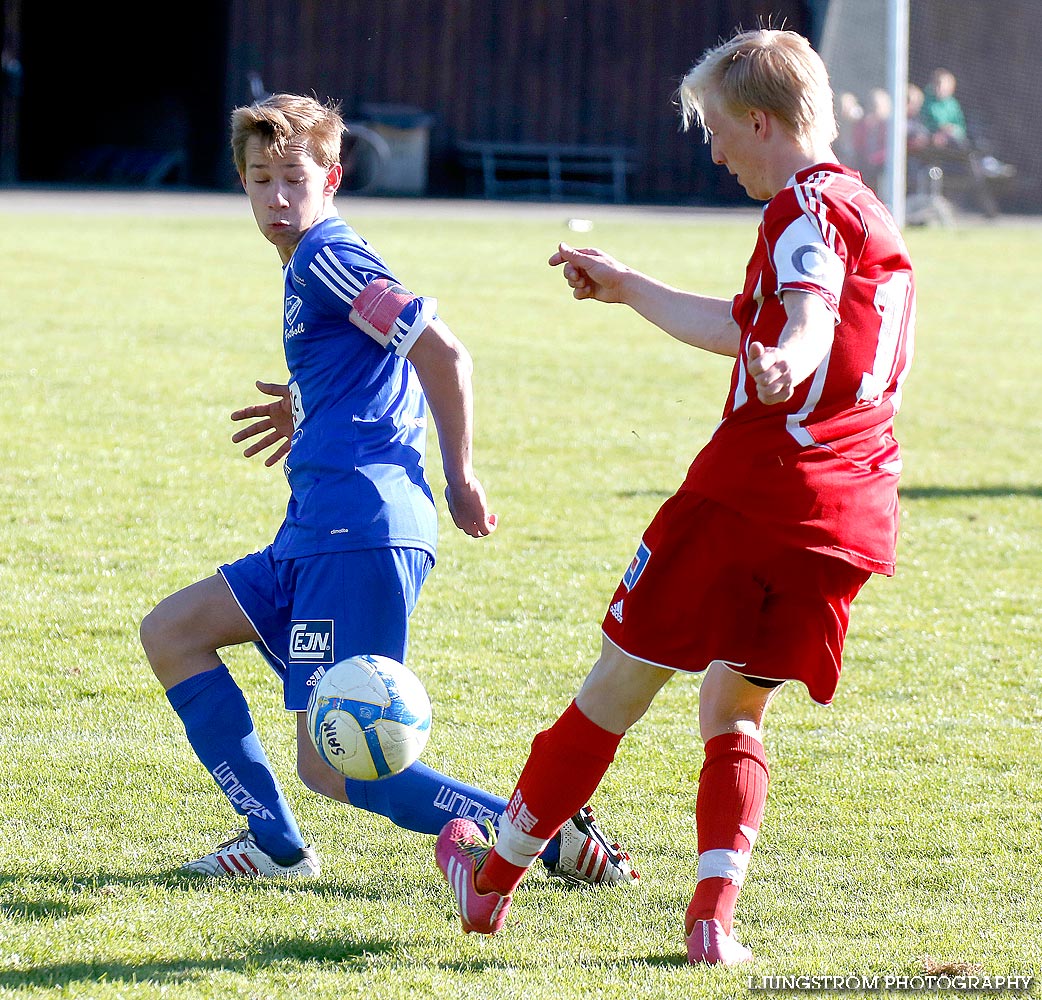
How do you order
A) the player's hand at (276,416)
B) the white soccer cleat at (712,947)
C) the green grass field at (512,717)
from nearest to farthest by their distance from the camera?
1. the white soccer cleat at (712,947)
2. the green grass field at (512,717)
3. the player's hand at (276,416)

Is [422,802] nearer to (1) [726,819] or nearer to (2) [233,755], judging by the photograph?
(2) [233,755]

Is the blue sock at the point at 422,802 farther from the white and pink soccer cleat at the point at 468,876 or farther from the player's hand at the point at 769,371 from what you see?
the player's hand at the point at 769,371

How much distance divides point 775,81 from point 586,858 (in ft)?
5.50

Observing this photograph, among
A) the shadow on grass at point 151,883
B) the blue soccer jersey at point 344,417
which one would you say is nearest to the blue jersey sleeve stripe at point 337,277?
the blue soccer jersey at point 344,417

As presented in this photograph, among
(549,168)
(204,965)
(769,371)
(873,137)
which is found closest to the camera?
(769,371)

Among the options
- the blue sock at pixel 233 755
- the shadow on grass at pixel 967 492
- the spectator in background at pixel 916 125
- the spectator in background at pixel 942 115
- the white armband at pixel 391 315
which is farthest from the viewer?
the spectator in background at pixel 942 115

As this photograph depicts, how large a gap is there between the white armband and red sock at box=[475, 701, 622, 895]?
0.83m

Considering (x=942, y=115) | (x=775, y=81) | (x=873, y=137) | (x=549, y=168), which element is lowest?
(x=549, y=168)

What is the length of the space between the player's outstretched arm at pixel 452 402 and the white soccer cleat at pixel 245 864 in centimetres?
86

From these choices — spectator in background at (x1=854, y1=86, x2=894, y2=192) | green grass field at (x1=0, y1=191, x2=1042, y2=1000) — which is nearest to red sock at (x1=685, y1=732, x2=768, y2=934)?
green grass field at (x1=0, y1=191, x2=1042, y2=1000)

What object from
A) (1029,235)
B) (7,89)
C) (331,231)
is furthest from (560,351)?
(7,89)

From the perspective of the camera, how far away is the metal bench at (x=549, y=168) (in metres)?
27.9

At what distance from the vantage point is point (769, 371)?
242cm

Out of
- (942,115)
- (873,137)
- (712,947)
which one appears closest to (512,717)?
(712,947)
